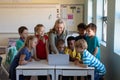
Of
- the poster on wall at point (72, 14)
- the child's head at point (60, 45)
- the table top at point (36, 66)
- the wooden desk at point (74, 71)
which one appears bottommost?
the wooden desk at point (74, 71)

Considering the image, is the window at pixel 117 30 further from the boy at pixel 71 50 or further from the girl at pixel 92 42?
the boy at pixel 71 50

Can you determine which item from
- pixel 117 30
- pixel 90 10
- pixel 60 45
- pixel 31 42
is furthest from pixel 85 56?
pixel 90 10

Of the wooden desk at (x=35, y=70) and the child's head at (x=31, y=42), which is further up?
the child's head at (x=31, y=42)

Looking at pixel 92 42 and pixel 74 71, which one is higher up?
pixel 92 42

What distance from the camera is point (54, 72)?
12.3ft

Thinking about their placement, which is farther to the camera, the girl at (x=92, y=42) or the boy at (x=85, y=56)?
the girl at (x=92, y=42)

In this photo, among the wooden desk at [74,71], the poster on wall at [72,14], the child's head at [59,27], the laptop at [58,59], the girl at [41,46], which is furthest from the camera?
the poster on wall at [72,14]

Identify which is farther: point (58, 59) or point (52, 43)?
point (52, 43)

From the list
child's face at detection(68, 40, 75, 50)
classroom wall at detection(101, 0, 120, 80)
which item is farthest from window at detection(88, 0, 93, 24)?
child's face at detection(68, 40, 75, 50)

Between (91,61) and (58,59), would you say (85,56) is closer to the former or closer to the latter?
(91,61)

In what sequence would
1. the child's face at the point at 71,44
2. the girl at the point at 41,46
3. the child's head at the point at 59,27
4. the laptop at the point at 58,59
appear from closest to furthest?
the laptop at the point at 58,59
the child's head at the point at 59,27
the child's face at the point at 71,44
the girl at the point at 41,46

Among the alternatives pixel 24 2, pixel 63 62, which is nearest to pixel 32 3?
pixel 24 2

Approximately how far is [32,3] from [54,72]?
4457 millimetres

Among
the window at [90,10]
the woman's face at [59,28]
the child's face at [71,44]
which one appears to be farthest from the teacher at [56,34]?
the window at [90,10]
